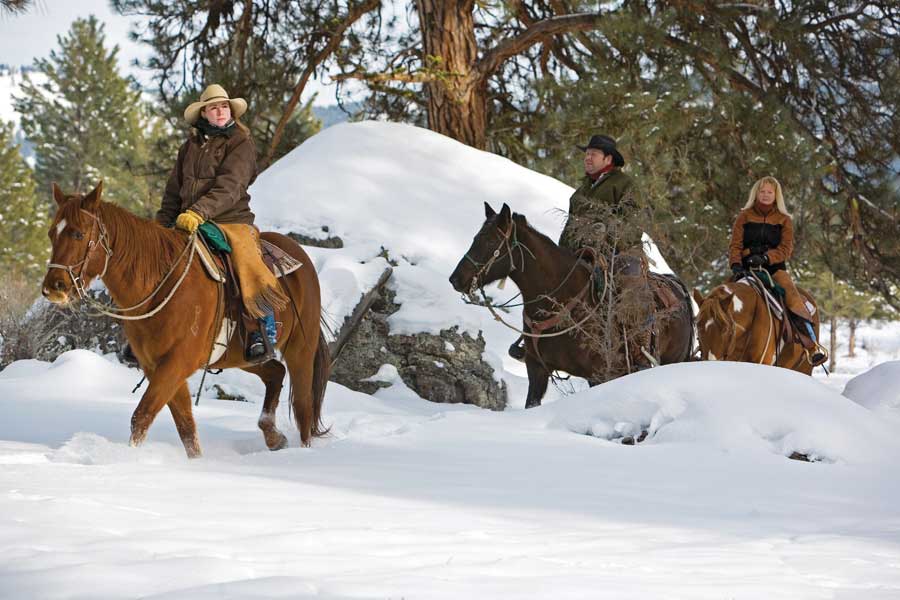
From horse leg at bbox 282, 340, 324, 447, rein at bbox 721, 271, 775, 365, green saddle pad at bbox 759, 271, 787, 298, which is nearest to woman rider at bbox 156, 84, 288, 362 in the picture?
horse leg at bbox 282, 340, 324, 447

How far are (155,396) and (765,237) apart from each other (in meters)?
6.19

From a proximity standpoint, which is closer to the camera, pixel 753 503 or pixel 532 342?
pixel 753 503

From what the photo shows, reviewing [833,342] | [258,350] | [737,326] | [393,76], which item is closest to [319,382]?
[258,350]

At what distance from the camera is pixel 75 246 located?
5117mm

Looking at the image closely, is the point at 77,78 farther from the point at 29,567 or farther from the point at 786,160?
the point at 29,567

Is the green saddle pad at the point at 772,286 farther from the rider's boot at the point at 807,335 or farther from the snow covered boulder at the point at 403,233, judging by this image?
the snow covered boulder at the point at 403,233

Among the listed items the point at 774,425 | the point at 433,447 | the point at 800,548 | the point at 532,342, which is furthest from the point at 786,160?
the point at 800,548

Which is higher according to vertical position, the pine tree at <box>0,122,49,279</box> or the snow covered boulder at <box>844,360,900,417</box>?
the pine tree at <box>0,122,49,279</box>

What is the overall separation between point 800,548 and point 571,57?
14.8 metres

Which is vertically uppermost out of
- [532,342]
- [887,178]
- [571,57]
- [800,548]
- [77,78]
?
[77,78]

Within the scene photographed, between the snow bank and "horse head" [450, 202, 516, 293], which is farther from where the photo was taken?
the snow bank

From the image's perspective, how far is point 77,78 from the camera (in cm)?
3919

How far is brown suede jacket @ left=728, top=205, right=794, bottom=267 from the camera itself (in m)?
9.24

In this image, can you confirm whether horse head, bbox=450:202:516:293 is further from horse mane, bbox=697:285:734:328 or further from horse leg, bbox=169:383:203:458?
horse leg, bbox=169:383:203:458
